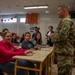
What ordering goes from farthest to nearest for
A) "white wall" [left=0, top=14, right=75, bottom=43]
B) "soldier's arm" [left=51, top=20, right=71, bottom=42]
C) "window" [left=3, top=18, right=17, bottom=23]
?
"window" [left=3, top=18, right=17, bottom=23], "white wall" [left=0, top=14, right=75, bottom=43], "soldier's arm" [left=51, top=20, right=71, bottom=42]

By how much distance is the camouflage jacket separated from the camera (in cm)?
207

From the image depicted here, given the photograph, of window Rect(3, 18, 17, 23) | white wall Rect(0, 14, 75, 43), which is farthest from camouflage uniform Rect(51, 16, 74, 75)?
window Rect(3, 18, 17, 23)

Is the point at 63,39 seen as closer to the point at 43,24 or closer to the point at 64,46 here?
the point at 64,46

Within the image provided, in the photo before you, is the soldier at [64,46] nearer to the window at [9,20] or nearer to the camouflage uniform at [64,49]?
the camouflage uniform at [64,49]

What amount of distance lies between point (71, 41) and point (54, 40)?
269 millimetres

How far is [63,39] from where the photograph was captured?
2.10 m

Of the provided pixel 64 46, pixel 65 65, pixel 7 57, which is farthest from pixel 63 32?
pixel 7 57

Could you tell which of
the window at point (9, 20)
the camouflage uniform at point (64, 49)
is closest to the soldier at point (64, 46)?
the camouflage uniform at point (64, 49)

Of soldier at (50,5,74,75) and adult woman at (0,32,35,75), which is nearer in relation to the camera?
soldier at (50,5,74,75)

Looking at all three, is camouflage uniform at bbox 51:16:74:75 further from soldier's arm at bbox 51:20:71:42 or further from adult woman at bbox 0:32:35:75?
adult woman at bbox 0:32:35:75

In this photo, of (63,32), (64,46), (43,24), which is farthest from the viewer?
(43,24)

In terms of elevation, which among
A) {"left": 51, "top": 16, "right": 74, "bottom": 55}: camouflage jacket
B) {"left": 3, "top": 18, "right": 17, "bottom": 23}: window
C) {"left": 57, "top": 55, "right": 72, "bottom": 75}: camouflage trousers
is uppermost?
{"left": 3, "top": 18, "right": 17, "bottom": 23}: window

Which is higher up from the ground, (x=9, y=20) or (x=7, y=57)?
(x=9, y=20)

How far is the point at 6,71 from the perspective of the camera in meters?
2.41
